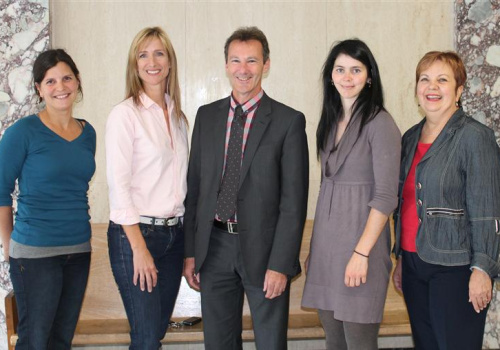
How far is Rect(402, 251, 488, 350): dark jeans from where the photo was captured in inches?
84.0

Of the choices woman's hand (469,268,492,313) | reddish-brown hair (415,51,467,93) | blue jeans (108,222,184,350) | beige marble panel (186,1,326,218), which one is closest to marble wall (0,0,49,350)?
beige marble panel (186,1,326,218)

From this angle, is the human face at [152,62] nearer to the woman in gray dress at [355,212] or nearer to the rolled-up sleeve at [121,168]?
the rolled-up sleeve at [121,168]

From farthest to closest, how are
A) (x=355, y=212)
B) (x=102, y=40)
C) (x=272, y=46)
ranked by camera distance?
1. (x=272, y=46)
2. (x=102, y=40)
3. (x=355, y=212)

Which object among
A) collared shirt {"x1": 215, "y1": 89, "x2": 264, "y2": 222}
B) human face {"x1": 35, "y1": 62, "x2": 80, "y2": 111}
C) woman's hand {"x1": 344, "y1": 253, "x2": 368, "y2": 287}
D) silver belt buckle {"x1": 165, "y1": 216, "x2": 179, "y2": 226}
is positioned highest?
human face {"x1": 35, "y1": 62, "x2": 80, "y2": 111}

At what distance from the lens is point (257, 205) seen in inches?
92.1

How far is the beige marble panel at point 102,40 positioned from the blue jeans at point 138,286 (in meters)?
1.83

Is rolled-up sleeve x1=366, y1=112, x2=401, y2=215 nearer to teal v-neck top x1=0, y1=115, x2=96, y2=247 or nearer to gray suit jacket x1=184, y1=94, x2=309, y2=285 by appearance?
gray suit jacket x1=184, y1=94, x2=309, y2=285

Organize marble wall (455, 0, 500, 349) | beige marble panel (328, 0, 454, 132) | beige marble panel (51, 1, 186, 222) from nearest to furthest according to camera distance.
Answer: marble wall (455, 0, 500, 349) → beige marble panel (51, 1, 186, 222) → beige marble panel (328, 0, 454, 132)

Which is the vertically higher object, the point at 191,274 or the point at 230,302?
the point at 191,274

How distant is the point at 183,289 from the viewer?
3719 millimetres

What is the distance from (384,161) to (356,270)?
1.42 ft

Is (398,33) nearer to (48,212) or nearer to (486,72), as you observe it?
(486,72)

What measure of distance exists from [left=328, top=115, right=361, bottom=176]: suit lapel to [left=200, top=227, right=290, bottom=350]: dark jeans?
0.50 m

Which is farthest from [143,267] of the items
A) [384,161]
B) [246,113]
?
[384,161]
